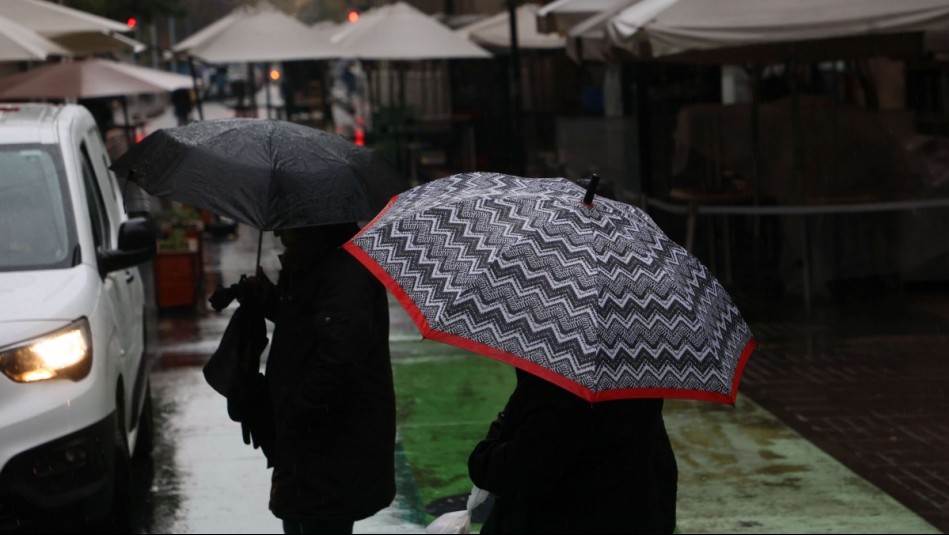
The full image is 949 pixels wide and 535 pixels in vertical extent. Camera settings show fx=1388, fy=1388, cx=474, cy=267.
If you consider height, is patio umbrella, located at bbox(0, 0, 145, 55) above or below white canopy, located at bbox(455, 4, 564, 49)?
below

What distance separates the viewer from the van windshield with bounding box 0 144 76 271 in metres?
6.01

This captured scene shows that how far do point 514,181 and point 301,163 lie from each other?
108 cm

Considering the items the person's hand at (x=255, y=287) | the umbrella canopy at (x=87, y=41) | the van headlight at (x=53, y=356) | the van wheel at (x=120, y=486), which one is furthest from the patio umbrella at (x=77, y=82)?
the person's hand at (x=255, y=287)

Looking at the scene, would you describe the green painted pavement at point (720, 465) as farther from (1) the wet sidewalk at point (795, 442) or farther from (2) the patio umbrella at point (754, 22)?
(2) the patio umbrella at point (754, 22)

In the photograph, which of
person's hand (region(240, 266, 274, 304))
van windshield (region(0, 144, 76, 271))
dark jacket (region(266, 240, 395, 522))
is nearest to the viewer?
dark jacket (region(266, 240, 395, 522))

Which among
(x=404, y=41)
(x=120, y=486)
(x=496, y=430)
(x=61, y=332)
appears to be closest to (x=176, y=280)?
(x=120, y=486)

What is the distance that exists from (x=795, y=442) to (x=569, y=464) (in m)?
4.89

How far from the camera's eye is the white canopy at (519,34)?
20453mm

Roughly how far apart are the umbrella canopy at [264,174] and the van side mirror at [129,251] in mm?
1609

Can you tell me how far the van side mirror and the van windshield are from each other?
0.53 ft

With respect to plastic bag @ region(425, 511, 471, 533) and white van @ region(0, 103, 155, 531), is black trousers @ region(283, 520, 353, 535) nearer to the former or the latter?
plastic bag @ region(425, 511, 471, 533)

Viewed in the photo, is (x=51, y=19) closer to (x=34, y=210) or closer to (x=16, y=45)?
(x=16, y=45)

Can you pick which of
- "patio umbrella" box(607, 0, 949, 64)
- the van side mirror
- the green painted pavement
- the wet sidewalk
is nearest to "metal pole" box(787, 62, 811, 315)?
the wet sidewalk

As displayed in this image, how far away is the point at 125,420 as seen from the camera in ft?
20.5
